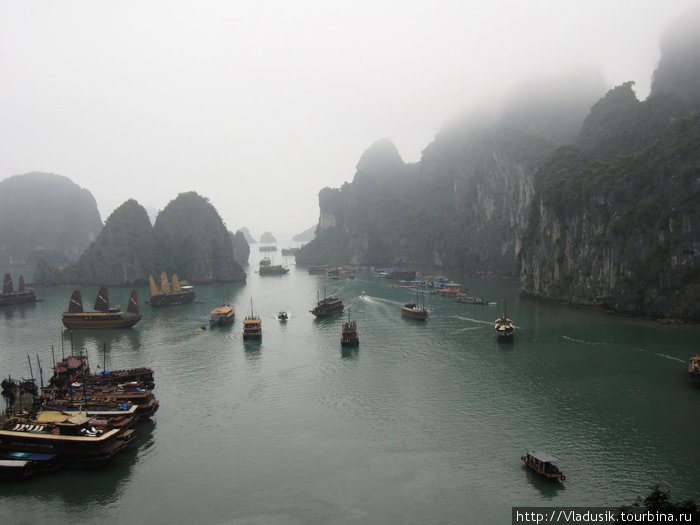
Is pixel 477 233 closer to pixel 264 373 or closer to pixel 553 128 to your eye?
pixel 553 128

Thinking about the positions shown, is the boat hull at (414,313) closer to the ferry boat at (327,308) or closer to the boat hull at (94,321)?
the ferry boat at (327,308)

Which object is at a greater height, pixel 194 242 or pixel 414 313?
pixel 194 242

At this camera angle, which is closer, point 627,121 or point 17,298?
point 627,121

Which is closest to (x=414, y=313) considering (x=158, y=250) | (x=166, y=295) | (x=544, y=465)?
(x=544, y=465)

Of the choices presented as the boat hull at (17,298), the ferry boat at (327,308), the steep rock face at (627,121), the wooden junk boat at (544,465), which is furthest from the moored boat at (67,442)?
the steep rock face at (627,121)

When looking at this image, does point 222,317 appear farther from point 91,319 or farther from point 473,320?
point 473,320

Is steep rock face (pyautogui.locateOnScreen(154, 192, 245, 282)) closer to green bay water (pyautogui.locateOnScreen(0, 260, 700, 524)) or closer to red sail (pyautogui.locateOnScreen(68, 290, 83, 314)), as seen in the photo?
red sail (pyautogui.locateOnScreen(68, 290, 83, 314))

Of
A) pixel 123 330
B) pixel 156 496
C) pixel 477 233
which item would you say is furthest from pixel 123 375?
pixel 477 233
